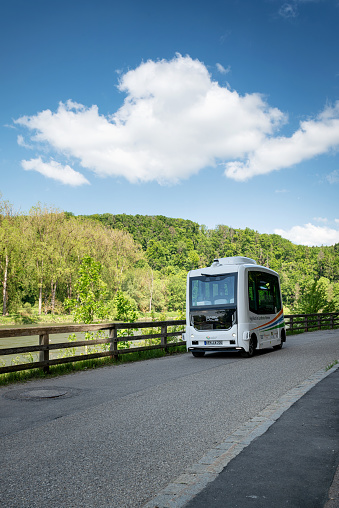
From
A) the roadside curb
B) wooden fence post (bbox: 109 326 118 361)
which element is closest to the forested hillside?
wooden fence post (bbox: 109 326 118 361)

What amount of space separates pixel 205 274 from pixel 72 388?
7878mm

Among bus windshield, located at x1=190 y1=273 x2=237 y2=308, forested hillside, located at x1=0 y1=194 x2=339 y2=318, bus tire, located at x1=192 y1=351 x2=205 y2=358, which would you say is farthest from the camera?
forested hillside, located at x1=0 y1=194 x2=339 y2=318

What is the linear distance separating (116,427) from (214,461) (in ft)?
5.73

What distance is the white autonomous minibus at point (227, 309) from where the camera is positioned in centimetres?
1491

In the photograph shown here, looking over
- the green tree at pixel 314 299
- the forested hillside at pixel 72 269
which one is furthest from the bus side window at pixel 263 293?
the green tree at pixel 314 299

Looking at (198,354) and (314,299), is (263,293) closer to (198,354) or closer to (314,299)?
(198,354)

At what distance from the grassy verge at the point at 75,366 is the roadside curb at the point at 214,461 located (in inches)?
210

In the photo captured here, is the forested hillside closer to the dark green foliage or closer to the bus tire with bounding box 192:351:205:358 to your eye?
the dark green foliage

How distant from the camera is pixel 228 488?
369 centimetres

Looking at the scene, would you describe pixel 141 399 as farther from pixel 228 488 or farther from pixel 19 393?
pixel 228 488

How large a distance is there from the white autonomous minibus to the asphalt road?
3.84m

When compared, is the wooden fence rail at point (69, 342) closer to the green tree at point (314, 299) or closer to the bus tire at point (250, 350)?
the bus tire at point (250, 350)

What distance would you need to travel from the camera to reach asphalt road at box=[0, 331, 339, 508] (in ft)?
12.5

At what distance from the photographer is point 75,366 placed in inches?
455
